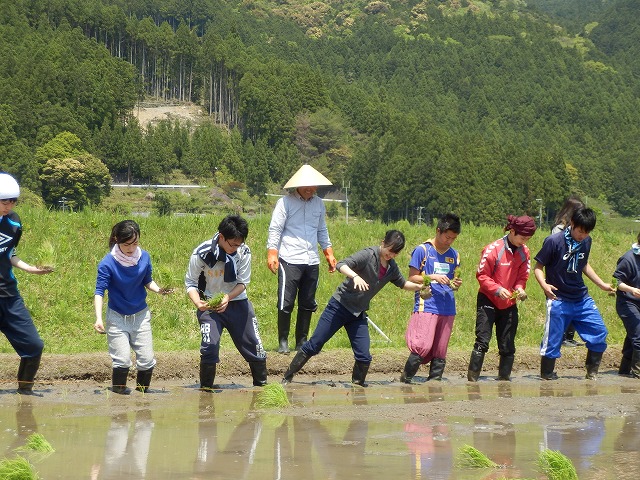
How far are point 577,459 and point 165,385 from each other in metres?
4.59

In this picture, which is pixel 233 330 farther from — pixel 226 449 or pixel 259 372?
pixel 226 449

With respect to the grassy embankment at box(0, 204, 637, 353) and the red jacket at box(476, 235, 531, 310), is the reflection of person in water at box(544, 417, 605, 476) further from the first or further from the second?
the grassy embankment at box(0, 204, 637, 353)

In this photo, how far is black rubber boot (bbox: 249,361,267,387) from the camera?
9.80 m

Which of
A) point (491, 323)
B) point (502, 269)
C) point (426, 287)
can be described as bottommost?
point (491, 323)

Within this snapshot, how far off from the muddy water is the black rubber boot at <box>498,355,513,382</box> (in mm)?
967

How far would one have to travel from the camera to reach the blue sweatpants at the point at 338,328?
32.5ft

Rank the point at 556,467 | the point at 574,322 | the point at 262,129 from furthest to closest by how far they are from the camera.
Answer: the point at 262,129, the point at 574,322, the point at 556,467

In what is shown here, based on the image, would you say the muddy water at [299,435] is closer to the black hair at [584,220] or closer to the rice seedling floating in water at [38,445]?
the rice seedling floating in water at [38,445]

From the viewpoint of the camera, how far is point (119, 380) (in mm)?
9289

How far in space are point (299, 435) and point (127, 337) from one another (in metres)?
2.41

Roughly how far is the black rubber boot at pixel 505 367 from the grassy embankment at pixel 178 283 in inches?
62.8

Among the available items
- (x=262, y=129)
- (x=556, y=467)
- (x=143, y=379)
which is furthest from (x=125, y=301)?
(x=262, y=129)

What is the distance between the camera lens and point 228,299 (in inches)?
368

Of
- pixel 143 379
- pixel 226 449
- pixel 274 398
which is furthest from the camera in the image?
pixel 143 379
